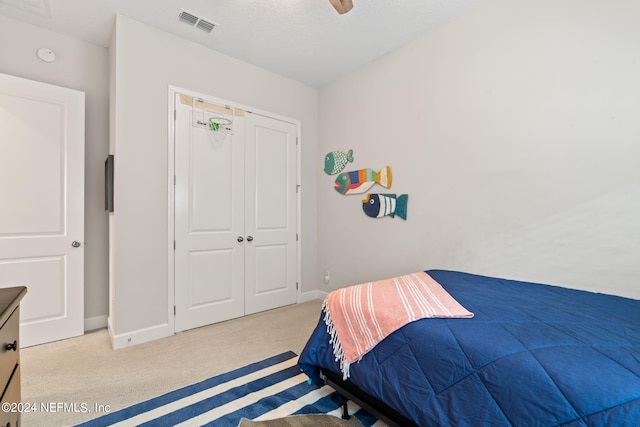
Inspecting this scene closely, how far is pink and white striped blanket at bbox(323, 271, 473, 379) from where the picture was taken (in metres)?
1.43

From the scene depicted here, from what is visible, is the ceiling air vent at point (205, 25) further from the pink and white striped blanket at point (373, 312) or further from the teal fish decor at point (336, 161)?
the pink and white striped blanket at point (373, 312)

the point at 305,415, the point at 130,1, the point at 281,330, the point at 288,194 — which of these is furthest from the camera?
the point at 288,194

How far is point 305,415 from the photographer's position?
159 centimetres

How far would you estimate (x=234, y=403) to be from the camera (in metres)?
1.71

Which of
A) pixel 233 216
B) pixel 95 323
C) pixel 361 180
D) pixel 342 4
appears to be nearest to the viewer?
pixel 342 4

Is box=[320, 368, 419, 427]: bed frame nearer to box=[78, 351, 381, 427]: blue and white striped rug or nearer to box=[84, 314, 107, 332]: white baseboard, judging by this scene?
box=[78, 351, 381, 427]: blue and white striped rug

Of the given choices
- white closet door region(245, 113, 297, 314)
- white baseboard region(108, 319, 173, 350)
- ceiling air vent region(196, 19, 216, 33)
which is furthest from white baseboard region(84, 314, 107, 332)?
ceiling air vent region(196, 19, 216, 33)

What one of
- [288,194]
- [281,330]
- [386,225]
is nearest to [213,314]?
[281,330]

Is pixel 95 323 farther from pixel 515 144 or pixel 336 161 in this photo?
pixel 515 144

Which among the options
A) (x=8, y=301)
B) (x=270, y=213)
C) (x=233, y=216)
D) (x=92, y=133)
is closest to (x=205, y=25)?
(x=92, y=133)

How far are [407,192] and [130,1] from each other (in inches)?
113

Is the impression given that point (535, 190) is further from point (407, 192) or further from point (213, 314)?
point (213, 314)

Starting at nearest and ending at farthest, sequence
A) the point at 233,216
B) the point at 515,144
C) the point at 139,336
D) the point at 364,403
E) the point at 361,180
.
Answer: the point at 364,403 → the point at 515,144 → the point at 139,336 → the point at 233,216 → the point at 361,180

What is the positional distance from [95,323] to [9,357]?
212 centimetres
